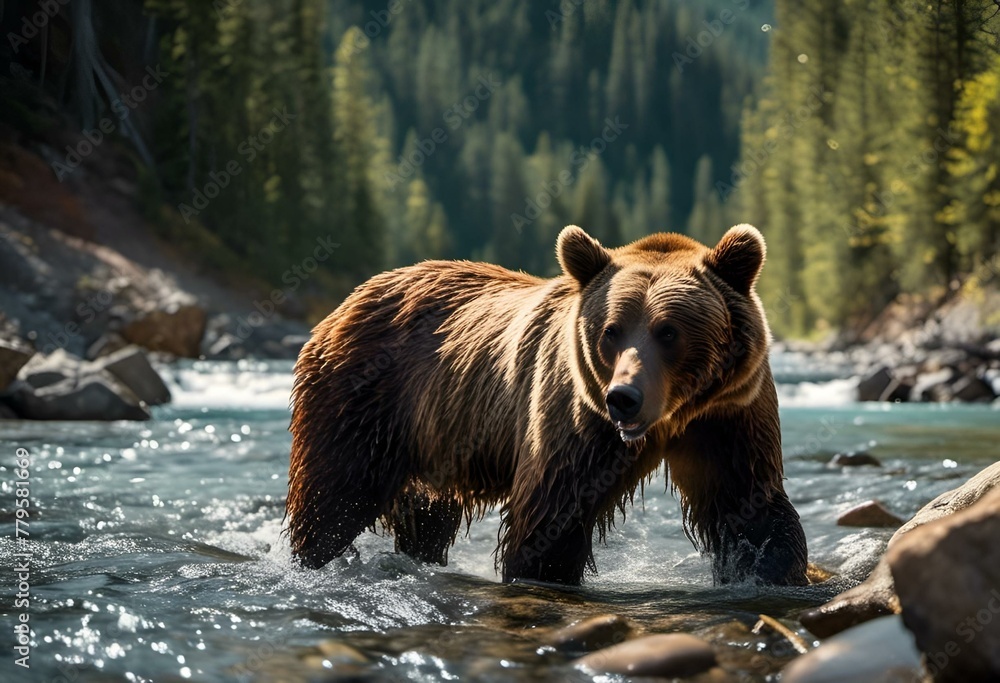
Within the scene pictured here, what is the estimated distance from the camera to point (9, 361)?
42.1 ft

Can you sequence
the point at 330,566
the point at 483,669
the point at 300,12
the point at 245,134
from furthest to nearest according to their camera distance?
the point at 300,12
the point at 245,134
the point at 330,566
the point at 483,669

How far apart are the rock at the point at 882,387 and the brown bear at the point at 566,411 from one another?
1388 cm

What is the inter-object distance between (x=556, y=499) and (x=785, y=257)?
45156 mm

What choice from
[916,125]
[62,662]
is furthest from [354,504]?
[916,125]

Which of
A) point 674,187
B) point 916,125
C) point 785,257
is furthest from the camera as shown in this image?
point 674,187

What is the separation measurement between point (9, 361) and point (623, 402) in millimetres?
10805

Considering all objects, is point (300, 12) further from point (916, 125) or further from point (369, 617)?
point (369, 617)

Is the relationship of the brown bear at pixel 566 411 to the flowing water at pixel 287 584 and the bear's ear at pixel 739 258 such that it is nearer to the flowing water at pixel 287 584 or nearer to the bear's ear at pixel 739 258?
the bear's ear at pixel 739 258

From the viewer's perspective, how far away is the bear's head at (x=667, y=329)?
4.31 meters

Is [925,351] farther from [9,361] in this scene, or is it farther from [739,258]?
[739,258]

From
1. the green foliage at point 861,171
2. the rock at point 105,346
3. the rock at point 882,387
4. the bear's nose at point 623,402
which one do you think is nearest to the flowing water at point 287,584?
the bear's nose at point 623,402

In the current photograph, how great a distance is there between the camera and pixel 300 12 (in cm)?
4256

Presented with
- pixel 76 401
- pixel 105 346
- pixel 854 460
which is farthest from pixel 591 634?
pixel 105 346

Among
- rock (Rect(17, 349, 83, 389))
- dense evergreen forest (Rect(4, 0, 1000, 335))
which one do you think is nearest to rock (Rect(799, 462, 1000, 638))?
dense evergreen forest (Rect(4, 0, 1000, 335))
